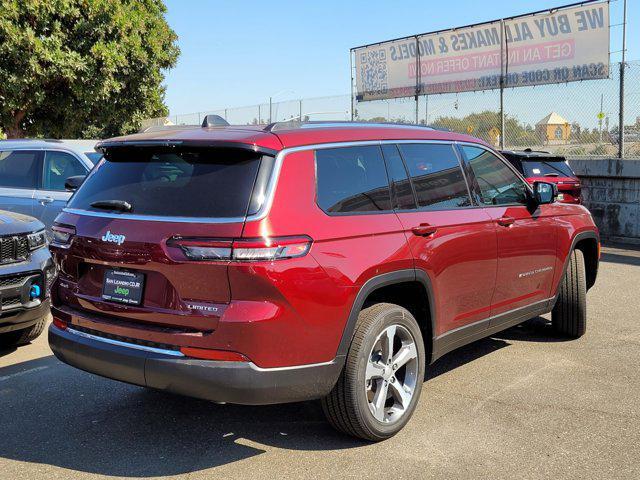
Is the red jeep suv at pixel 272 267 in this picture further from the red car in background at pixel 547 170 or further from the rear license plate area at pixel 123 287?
the red car in background at pixel 547 170

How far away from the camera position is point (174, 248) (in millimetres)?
3340

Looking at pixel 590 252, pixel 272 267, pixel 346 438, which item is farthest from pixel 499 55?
pixel 272 267

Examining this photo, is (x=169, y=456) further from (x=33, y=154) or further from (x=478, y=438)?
(x=33, y=154)

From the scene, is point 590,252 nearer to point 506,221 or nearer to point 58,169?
point 506,221

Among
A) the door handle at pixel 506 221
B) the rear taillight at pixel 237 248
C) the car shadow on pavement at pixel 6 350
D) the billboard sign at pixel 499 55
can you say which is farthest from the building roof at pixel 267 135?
the billboard sign at pixel 499 55

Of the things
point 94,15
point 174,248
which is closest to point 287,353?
point 174,248

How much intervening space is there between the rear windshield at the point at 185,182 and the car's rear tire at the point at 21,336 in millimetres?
2586

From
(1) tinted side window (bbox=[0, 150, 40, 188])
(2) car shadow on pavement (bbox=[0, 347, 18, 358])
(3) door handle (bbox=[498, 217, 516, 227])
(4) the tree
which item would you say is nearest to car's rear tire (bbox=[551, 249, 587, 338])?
(3) door handle (bbox=[498, 217, 516, 227])

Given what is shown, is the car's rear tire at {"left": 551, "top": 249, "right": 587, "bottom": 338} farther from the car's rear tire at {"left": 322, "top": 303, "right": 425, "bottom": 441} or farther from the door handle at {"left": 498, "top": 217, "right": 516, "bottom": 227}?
the car's rear tire at {"left": 322, "top": 303, "right": 425, "bottom": 441}

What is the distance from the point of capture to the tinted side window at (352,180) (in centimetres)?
368

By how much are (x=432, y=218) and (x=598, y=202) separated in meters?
10.1

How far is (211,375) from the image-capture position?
3273 mm

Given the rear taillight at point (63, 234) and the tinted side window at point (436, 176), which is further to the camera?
the tinted side window at point (436, 176)

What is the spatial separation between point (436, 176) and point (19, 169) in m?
6.55
